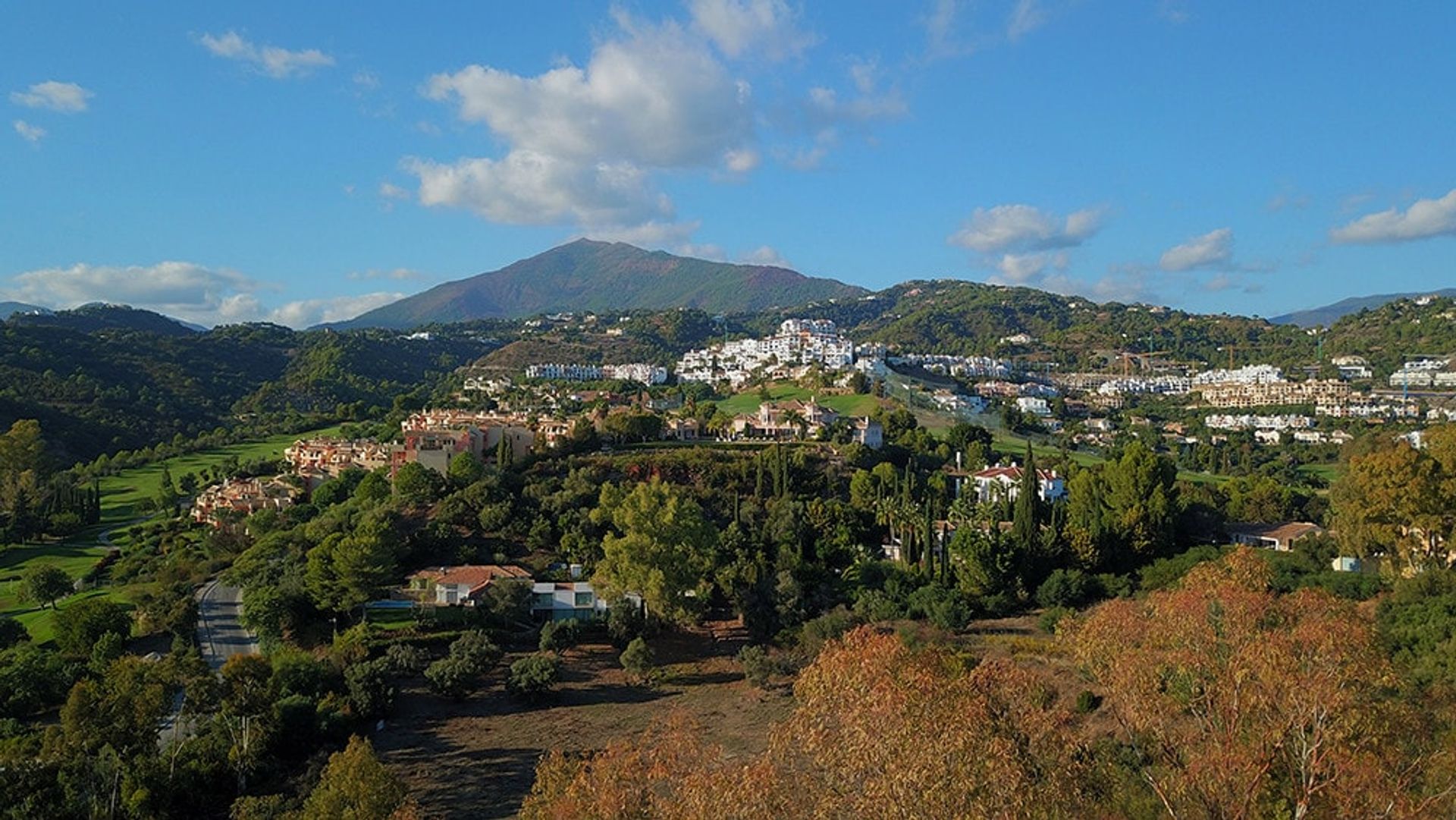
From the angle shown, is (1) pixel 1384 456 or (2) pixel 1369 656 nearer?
(2) pixel 1369 656

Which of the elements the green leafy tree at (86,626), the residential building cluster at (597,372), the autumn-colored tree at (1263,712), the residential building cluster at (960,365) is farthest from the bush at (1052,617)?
the residential building cluster at (960,365)

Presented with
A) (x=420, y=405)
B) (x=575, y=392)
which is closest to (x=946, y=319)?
(x=575, y=392)

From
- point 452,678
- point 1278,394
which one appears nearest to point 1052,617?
point 452,678

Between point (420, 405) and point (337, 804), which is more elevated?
point (420, 405)

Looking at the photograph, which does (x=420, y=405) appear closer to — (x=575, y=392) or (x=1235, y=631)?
(x=575, y=392)

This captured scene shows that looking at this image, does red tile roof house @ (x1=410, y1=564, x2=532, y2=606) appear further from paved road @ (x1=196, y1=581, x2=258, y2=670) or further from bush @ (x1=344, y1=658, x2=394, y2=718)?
bush @ (x1=344, y1=658, x2=394, y2=718)

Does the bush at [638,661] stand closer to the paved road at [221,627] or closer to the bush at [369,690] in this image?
the bush at [369,690]
